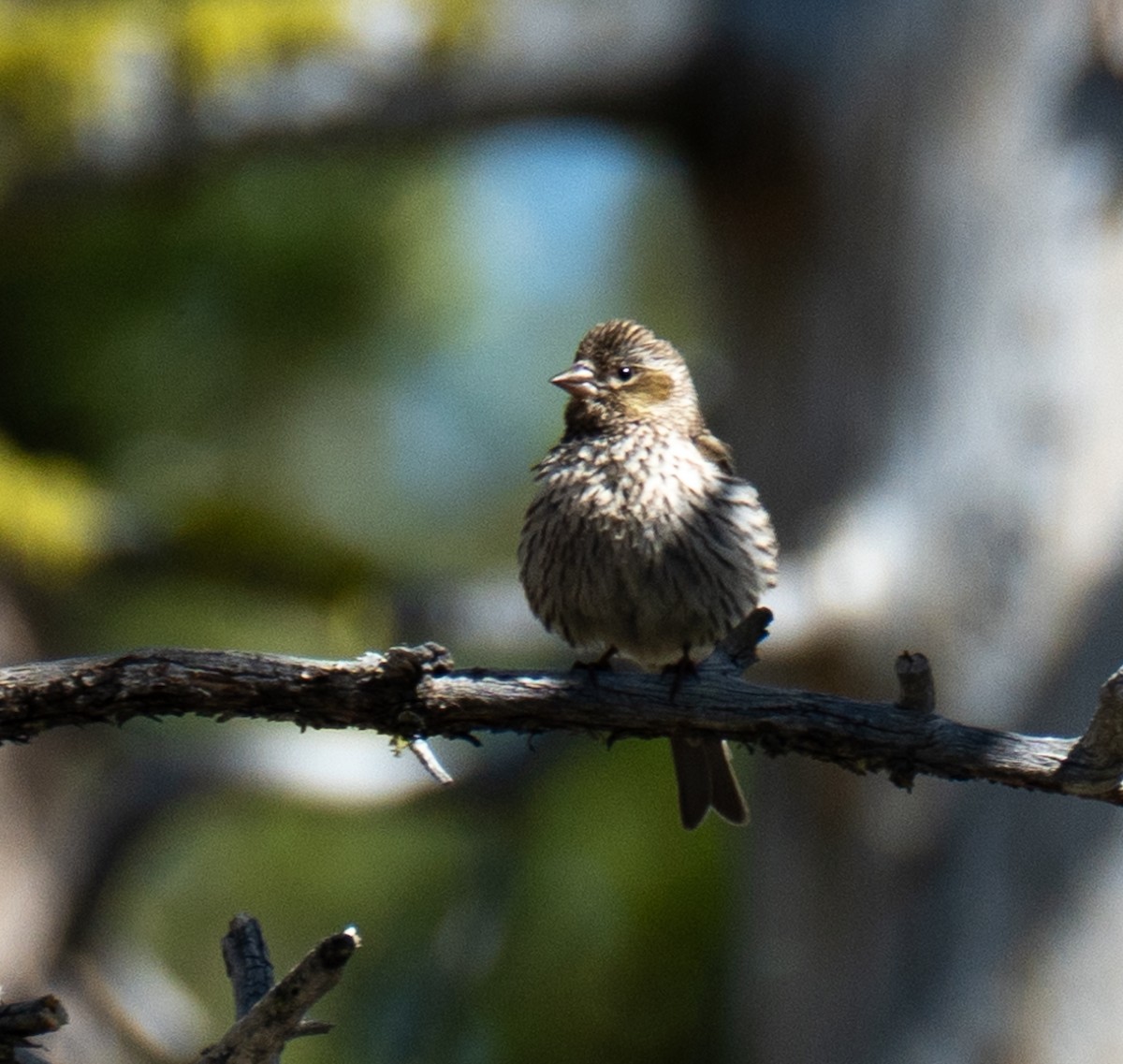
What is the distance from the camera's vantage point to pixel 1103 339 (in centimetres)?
531

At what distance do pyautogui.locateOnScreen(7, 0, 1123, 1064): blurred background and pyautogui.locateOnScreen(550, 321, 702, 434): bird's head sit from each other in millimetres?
1121

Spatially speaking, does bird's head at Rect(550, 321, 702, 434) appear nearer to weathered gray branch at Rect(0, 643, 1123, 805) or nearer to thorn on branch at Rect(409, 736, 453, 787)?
weathered gray branch at Rect(0, 643, 1123, 805)

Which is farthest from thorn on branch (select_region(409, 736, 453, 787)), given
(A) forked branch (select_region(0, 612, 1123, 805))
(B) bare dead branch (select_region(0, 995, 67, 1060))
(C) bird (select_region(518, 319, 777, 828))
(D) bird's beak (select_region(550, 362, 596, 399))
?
(D) bird's beak (select_region(550, 362, 596, 399))

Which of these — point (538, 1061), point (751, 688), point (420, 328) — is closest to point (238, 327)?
point (420, 328)

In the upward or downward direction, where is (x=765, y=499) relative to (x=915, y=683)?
upward

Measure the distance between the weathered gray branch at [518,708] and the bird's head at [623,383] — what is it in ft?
4.73

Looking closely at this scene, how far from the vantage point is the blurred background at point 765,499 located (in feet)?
17.3

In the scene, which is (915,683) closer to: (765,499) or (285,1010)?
(285,1010)

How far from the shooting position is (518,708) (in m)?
2.90

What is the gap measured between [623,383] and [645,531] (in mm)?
444

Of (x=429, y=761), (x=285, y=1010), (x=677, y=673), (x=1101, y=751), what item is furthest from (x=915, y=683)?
(x=285, y=1010)

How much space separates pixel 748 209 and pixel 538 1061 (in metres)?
4.42

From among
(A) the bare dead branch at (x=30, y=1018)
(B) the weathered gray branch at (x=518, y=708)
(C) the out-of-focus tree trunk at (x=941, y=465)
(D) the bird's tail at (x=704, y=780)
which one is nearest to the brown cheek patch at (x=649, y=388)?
(D) the bird's tail at (x=704, y=780)

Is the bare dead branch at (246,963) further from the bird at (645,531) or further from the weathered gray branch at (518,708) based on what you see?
the bird at (645,531)
